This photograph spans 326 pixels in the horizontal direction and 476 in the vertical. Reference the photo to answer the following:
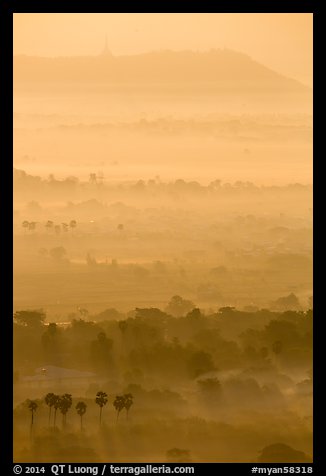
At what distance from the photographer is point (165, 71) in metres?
15.2

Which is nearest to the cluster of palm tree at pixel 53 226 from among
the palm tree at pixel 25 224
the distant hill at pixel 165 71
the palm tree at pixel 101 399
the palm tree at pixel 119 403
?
the palm tree at pixel 25 224

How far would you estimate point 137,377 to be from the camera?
1450 centimetres

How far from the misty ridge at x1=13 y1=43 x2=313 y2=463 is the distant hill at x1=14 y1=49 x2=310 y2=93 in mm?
26

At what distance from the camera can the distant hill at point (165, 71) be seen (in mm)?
15117

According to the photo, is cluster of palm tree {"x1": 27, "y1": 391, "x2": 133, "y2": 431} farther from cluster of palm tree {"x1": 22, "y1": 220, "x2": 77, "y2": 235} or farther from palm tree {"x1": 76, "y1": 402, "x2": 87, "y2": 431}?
cluster of palm tree {"x1": 22, "y1": 220, "x2": 77, "y2": 235}

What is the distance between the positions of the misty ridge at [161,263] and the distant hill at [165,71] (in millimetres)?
26

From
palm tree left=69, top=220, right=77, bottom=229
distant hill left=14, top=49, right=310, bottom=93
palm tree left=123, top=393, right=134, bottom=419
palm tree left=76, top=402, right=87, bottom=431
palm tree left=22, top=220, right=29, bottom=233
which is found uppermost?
distant hill left=14, top=49, right=310, bottom=93

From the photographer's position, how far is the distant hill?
1512 centimetres

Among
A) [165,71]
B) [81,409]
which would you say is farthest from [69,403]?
[165,71]

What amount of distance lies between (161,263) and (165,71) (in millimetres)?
3097

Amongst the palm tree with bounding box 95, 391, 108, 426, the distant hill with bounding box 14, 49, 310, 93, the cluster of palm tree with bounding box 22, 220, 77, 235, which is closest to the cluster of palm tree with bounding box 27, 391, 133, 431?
the palm tree with bounding box 95, 391, 108, 426

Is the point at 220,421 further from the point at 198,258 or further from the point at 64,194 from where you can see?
the point at 64,194
